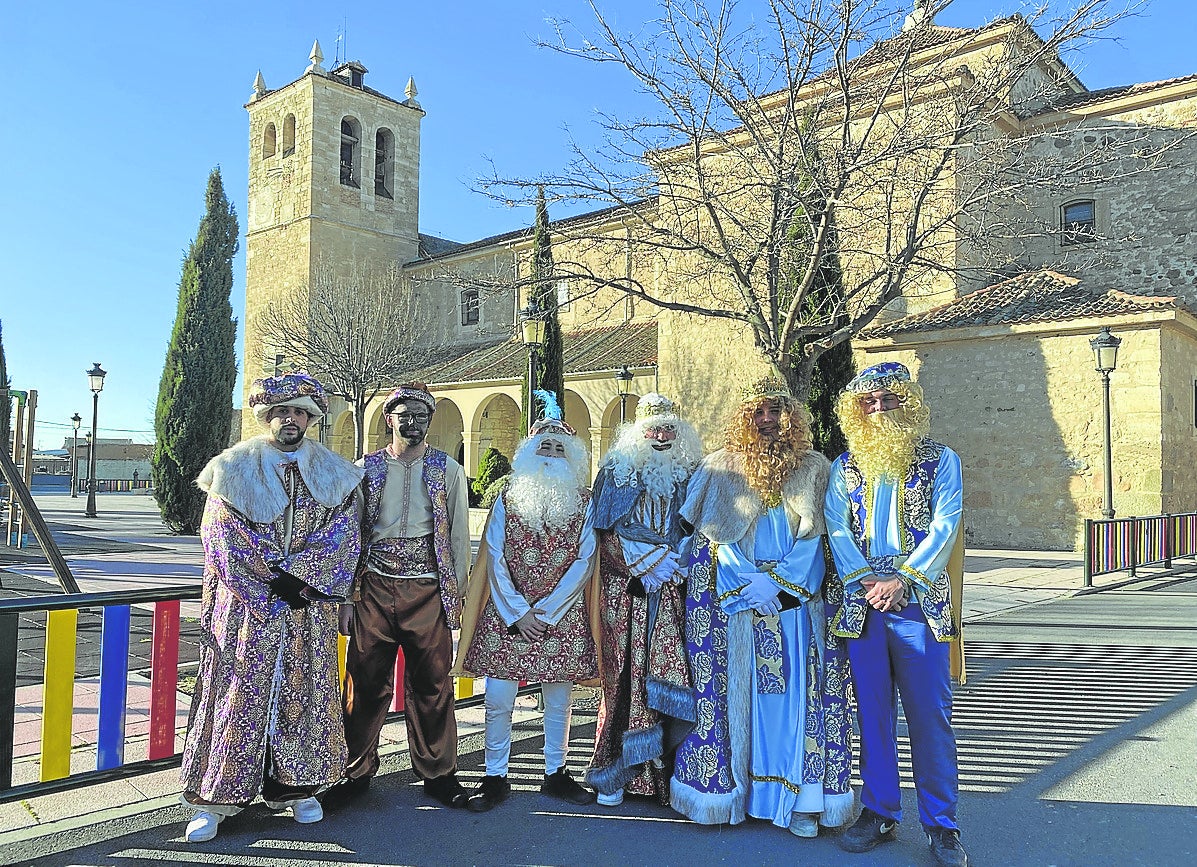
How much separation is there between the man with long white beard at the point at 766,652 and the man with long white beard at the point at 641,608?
0.36ft

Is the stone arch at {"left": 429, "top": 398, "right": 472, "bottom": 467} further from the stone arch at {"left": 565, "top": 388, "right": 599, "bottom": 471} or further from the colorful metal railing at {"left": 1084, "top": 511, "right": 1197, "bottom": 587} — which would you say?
the colorful metal railing at {"left": 1084, "top": 511, "right": 1197, "bottom": 587}

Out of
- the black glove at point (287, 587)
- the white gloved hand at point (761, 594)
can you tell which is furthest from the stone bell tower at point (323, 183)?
the white gloved hand at point (761, 594)

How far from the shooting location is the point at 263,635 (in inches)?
137

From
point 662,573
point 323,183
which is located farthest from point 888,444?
point 323,183

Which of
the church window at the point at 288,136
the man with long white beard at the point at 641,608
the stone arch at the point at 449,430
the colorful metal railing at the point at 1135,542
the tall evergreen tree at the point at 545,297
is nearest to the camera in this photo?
the man with long white beard at the point at 641,608

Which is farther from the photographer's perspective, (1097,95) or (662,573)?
(1097,95)

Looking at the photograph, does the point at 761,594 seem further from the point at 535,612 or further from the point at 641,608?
the point at 535,612

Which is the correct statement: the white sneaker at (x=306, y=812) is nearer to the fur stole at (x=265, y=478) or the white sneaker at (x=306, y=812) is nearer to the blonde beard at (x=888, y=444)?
the fur stole at (x=265, y=478)

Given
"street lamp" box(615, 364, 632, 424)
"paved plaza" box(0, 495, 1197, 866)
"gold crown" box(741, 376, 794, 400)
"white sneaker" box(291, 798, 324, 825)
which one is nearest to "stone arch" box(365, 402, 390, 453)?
"street lamp" box(615, 364, 632, 424)

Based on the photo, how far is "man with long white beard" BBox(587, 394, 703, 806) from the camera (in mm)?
3732

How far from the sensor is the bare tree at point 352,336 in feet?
75.1

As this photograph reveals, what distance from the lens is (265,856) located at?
3229mm

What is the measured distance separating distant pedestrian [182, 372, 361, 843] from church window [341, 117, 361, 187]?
3247 centimetres

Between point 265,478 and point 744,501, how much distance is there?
2044mm
